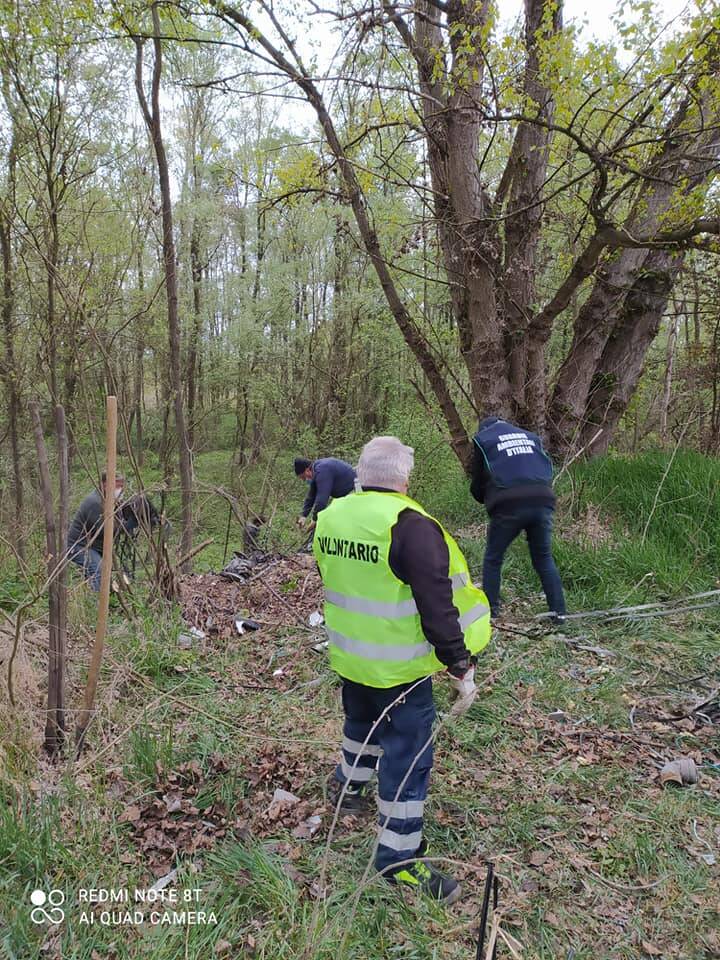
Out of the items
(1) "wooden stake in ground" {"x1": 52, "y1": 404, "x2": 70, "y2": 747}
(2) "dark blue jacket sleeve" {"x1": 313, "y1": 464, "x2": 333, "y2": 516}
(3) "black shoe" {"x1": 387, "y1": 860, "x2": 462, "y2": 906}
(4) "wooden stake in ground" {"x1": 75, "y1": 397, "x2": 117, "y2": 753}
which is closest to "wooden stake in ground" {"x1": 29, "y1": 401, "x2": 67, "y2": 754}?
(1) "wooden stake in ground" {"x1": 52, "y1": 404, "x2": 70, "y2": 747}

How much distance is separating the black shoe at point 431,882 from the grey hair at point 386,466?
1.54m

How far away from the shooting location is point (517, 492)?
447 cm

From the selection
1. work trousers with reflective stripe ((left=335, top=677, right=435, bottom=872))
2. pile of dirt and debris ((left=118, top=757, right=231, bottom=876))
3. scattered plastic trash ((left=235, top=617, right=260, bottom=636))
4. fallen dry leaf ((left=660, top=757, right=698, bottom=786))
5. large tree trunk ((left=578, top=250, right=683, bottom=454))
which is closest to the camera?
work trousers with reflective stripe ((left=335, top=677, right=435, bottom=872))

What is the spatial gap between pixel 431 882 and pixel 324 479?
4653 millimetres

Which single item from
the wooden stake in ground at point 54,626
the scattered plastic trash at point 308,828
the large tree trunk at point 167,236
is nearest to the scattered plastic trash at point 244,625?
the large tree trunk at point 167,236

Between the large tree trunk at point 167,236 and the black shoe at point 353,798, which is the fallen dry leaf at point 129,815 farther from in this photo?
the large tree trunk at point 167,236

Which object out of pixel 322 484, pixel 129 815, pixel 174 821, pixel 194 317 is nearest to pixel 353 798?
pixel 174 821

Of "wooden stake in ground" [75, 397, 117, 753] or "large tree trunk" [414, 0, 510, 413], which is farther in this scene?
"large tree trunk" [414, 0, 510, 413]

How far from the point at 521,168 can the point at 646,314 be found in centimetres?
244

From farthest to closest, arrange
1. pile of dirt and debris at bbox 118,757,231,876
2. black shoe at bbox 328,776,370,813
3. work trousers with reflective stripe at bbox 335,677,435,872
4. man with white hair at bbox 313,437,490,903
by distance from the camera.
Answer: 1. black shoe at bbox 328,776,370,813
2. pile of dirt and debris at bbox 118,757,231,876
3. work trousers with reflective stripe at bbox 335,677,435,872
4. man with white hair at bbox 313,437,490,903

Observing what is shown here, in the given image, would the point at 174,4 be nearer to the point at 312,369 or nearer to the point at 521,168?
the point at 521,168

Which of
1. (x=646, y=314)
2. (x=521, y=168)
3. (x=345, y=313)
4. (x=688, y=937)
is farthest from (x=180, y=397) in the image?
(x=345, y=313)

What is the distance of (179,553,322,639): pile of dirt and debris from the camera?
17.0 feet

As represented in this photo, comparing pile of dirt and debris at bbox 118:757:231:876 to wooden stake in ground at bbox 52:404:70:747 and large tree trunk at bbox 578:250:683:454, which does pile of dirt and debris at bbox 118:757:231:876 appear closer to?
wooden stake in ground at bbox 52:404:70:747
